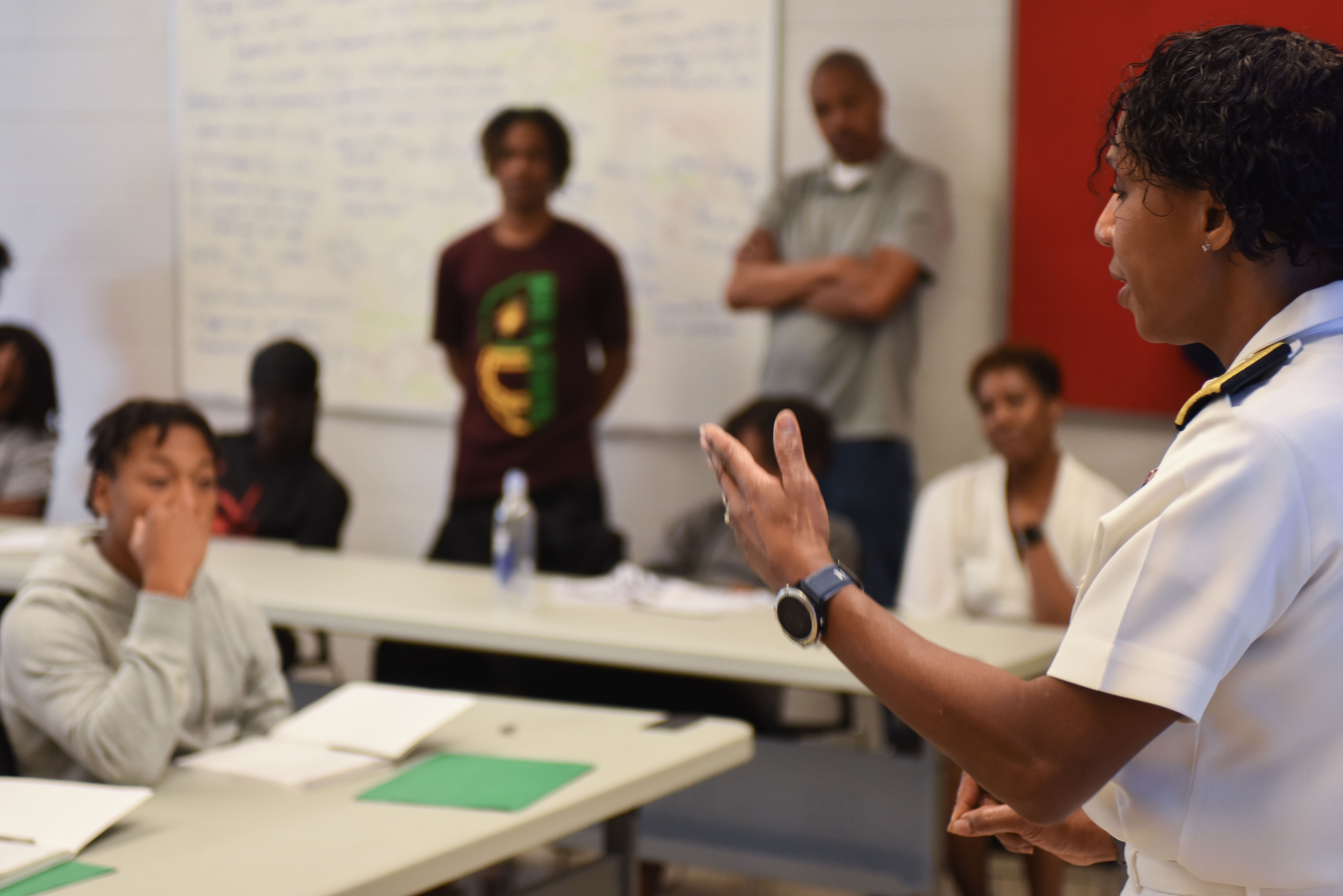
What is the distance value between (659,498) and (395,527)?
1001 millimetres

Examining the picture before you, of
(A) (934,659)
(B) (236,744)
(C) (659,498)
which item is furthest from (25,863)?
(C) (659,498)

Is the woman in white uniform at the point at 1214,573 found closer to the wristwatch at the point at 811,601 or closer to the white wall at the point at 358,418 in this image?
the wristwatch at the point at 811,601

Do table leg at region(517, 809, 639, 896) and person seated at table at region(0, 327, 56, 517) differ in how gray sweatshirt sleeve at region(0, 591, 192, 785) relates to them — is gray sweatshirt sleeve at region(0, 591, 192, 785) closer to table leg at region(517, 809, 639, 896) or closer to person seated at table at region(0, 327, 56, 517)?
table leg at region(517, 809, 639, 896)

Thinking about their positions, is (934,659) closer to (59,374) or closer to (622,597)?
(622,597)

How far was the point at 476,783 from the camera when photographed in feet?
5.51

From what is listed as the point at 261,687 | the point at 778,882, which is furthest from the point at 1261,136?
the point at 778,882

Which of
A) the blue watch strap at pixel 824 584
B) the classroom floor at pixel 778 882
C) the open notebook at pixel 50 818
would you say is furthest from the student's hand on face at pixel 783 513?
the classroom floor at pixel 778 882

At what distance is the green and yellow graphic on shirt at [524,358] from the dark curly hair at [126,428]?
174 centimetres

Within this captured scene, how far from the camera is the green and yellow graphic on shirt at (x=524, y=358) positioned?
3.75 metres

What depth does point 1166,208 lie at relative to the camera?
875 mm

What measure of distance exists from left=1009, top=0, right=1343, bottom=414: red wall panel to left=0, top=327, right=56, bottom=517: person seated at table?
278 centimetres

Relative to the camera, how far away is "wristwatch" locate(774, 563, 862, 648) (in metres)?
0.92

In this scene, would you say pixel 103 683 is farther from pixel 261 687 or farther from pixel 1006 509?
pixel 1006 509

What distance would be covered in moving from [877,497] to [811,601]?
2.76 meters
